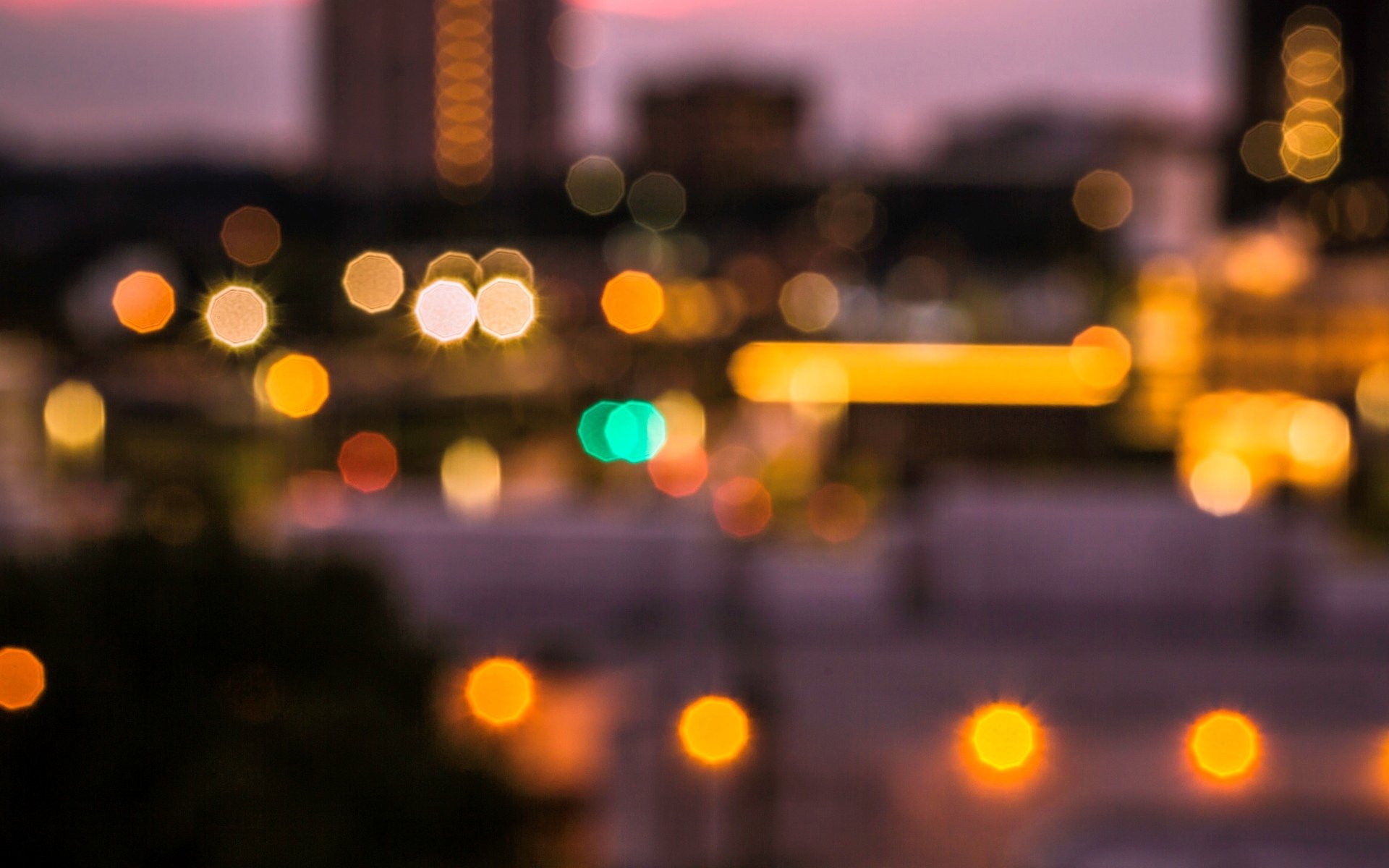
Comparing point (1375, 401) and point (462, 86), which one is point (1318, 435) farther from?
point (462, 86)

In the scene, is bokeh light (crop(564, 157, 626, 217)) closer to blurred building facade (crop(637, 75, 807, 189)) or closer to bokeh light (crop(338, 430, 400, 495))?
bokeh light (crop(338, 430, 400, 495))

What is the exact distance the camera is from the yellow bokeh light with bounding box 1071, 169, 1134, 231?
1674 inches

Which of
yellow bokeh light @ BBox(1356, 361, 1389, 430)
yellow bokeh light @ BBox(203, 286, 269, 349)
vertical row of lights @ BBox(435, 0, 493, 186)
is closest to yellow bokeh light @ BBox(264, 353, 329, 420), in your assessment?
vertical row of lights @ BBox(435, 0, 493, 186)

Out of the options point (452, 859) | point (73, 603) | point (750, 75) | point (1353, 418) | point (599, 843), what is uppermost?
point (750, 75)

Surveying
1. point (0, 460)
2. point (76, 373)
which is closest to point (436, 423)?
point (76, 373)

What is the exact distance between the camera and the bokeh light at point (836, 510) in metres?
13.3

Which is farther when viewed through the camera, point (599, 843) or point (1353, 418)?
point (1353, 418)

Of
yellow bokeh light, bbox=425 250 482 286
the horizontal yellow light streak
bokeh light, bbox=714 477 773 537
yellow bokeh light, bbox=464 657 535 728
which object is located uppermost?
the horizontal yellow light streak

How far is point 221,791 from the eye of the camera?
308cm

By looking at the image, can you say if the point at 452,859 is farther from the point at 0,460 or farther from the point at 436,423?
the point at 436,423

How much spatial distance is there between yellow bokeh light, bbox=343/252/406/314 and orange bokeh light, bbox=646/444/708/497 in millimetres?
8204

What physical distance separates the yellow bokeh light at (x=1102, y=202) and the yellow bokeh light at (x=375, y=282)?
119ft

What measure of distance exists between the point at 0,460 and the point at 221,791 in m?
13.4

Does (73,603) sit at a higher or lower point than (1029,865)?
higher
